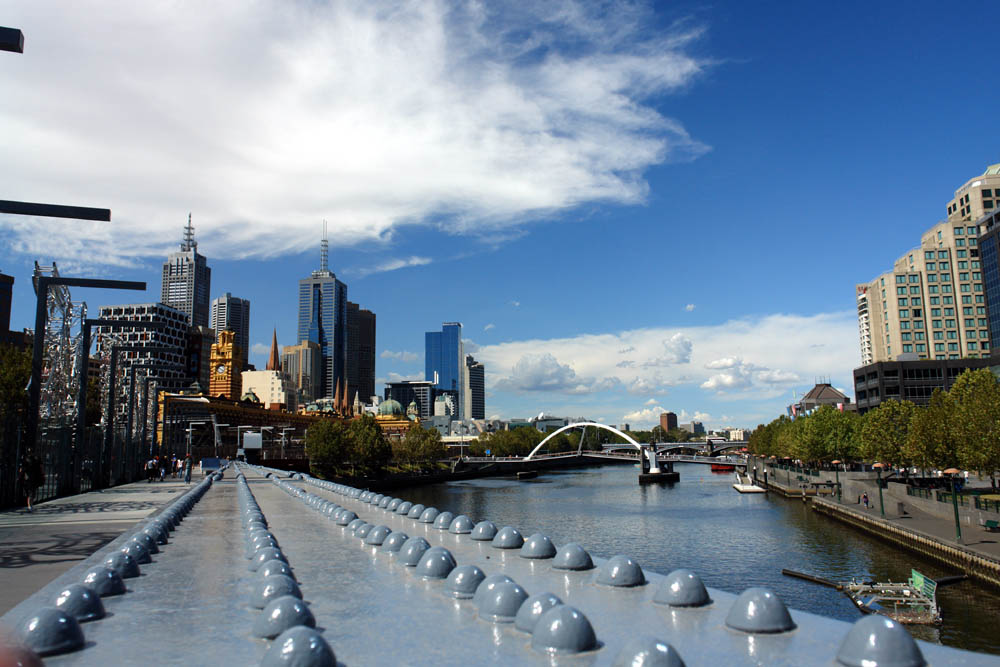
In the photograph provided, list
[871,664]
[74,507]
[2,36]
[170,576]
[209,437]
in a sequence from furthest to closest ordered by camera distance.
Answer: [209,437] → [74,507] → [2,36] → [170,576] → [871,664]

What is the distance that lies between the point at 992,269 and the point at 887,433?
52820 millimetres

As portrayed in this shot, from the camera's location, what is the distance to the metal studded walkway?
5254 mm

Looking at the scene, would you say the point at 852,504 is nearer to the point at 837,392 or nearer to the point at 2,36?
the point at 2,36

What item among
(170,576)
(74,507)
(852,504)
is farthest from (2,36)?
(852,504)

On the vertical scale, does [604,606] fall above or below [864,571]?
above

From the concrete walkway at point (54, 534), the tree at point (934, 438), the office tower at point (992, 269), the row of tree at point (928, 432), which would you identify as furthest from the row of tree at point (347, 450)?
the office tower at point (992, 269)

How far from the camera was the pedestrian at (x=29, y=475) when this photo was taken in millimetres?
23734

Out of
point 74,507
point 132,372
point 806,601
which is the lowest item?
point 806,601

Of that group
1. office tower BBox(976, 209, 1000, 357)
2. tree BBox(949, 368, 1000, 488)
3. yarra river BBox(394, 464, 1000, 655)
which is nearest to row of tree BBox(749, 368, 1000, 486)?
tree BBox(949, 368, 1000, 488)

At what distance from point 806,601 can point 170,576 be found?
25.1 metres

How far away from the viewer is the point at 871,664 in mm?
4727

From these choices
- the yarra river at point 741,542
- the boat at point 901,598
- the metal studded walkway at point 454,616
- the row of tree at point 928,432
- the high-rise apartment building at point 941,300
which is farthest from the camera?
the high-rise apartment building at point 941,300

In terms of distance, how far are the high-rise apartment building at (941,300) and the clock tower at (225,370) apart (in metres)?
155

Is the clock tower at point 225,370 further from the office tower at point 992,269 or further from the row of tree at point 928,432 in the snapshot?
the office tower at point 992,269
